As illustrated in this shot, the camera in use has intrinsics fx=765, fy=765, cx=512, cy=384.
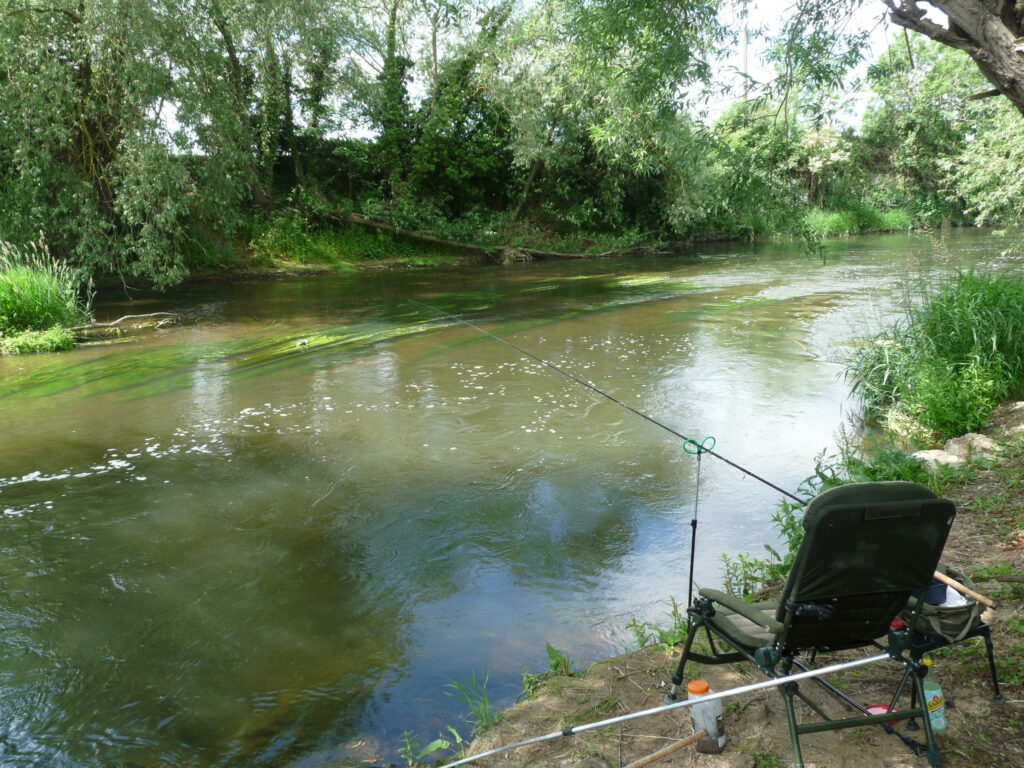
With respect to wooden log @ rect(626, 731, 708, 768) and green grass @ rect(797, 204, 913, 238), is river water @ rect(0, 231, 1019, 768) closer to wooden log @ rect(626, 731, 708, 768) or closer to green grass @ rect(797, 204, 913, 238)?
wooden log @ rect(626, 731, 708, 768)

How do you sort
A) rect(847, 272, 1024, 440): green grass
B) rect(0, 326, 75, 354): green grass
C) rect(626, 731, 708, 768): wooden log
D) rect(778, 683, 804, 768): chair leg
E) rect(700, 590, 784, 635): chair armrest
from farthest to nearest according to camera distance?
rect(0, 326, 75, 354): green grass < rect(847, 272, 1024, 440): green grass < rect(700, 590, 784, 635): chair armrest < rect(626, 731, 708, 768): wooden log < rect(778, 683, 804, 768): chair leg

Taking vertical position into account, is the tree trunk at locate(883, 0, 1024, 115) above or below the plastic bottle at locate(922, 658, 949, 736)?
above

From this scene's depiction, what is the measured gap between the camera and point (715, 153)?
7.26m

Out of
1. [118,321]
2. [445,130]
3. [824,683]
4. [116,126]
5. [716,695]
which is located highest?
[445,130]

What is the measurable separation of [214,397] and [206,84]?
944 cm

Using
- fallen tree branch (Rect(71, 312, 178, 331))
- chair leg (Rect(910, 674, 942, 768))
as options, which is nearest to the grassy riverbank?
fallen tree branch (Rect(71, 312, 178, 331))

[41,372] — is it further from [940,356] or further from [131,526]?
[940,356]

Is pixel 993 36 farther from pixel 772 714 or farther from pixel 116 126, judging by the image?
pixel 116 126

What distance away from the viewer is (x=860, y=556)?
2.68 metres

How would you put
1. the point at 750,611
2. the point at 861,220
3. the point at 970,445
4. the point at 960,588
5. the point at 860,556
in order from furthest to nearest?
the point at 861,220, the point at 970,445, the point at 750,611, the point at 960,588, the point at 860,556

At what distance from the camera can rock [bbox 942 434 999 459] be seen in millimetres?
5738

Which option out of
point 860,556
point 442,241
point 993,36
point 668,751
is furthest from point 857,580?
point 442,241

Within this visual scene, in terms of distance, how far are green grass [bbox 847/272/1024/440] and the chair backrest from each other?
4.47m

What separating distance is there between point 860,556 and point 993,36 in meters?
3.55
